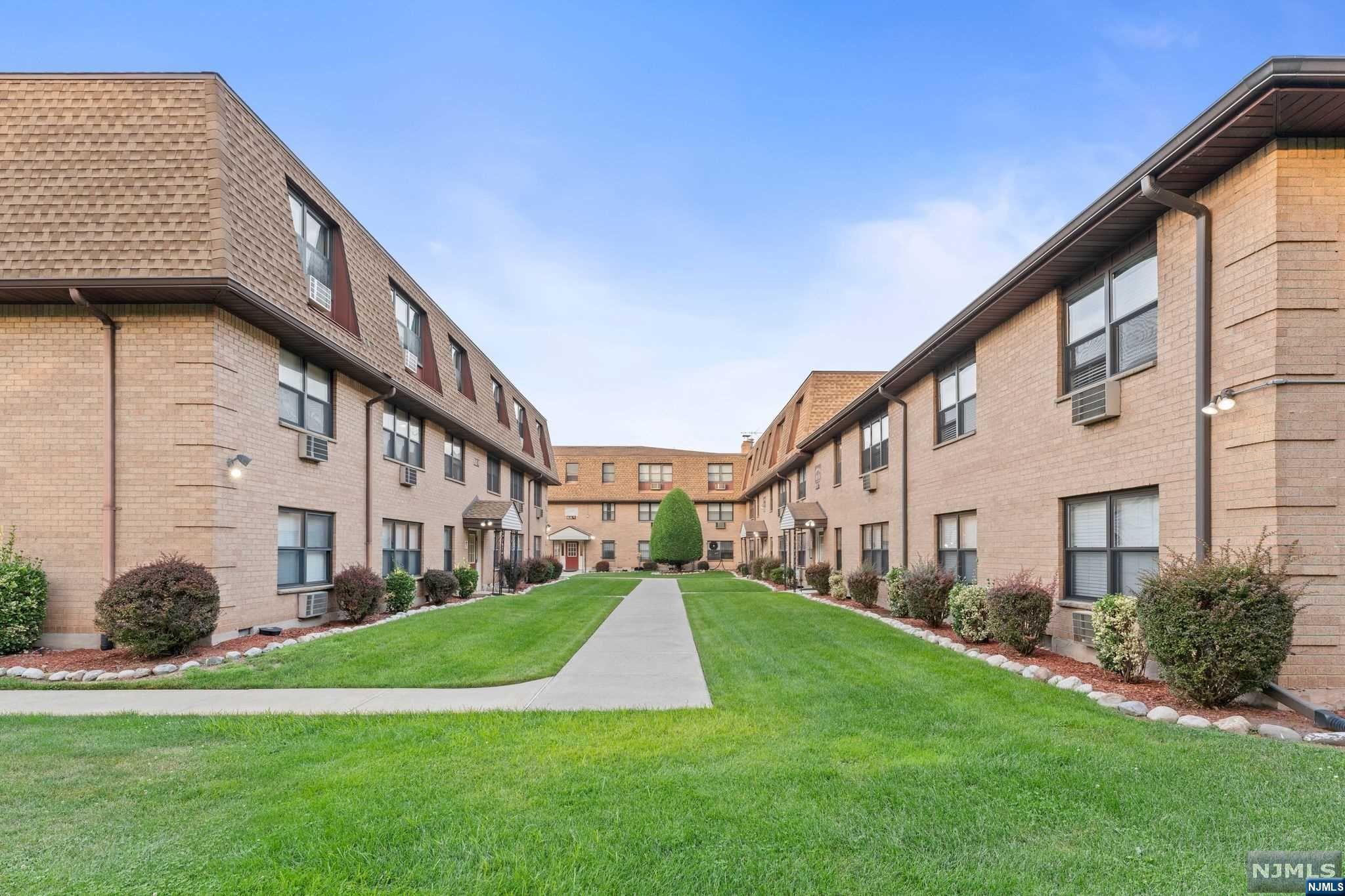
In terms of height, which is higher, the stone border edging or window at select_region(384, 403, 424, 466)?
window at select_region(384, 403, 424, 466)

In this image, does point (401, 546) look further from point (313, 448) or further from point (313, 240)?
point (313, 240)

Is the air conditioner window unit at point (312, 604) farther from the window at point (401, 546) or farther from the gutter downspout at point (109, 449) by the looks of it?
the window at point (401, 546)

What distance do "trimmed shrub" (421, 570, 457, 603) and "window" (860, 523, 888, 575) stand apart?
10648 millimetres

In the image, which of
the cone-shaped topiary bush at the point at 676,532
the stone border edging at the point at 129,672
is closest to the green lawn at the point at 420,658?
the stone border edging at the point at 129,672

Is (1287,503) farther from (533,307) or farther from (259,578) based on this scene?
(533,307)

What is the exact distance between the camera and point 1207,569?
6.11m

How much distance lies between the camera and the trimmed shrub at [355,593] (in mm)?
12883

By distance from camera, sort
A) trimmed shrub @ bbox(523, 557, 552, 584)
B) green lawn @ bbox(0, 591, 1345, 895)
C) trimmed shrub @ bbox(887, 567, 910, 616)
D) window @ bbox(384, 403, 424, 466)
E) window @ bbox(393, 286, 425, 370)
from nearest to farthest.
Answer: green lawn @ bbox(0, 591, 1345, 895) → trimmed shrub @ bbox(887, 567, 910, 616) → window @ bbox(384, 403, 424, 466) → window @ bbox(393, 286, 425, 370) → trimmed shrub @ bbox(523, 557, 552, 584)

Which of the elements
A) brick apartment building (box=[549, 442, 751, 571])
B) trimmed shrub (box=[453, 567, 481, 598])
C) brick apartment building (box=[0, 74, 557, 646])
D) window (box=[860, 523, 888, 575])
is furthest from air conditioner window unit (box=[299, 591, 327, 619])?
brick apartment building (box=[549, 442, 751, 571])

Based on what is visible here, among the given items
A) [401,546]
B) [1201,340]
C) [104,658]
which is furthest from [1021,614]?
[401,546]

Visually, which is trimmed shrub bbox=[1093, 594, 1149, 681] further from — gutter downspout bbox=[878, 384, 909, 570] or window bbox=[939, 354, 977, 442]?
gutter downspout bbox=[878, 384, 909, 570]

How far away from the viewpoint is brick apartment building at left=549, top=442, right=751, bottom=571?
46406 mm

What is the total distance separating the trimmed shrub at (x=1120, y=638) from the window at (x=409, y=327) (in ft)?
48.3

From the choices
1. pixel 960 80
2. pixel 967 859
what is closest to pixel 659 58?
pixel 960 80
